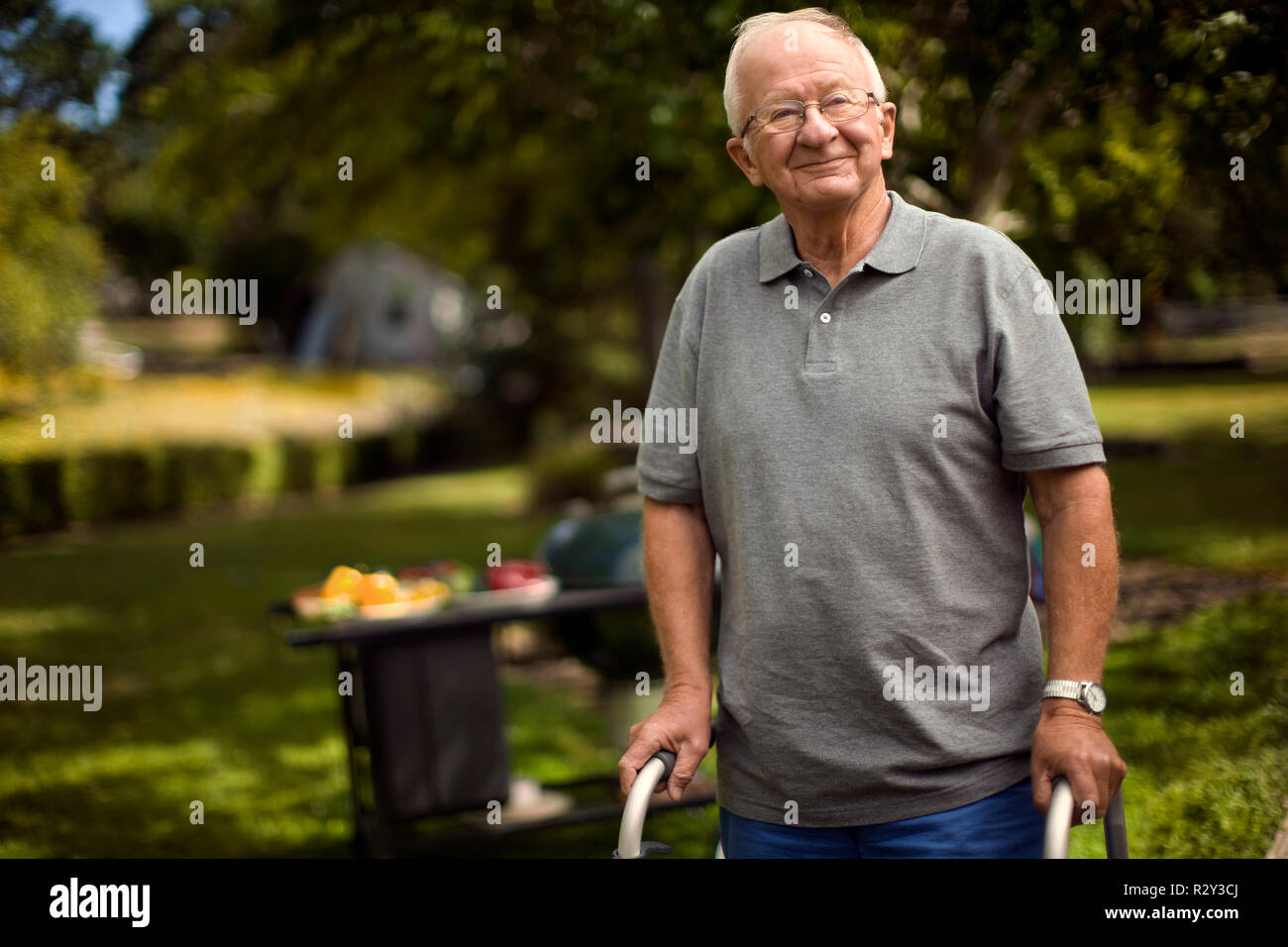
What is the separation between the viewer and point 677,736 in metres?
2.13

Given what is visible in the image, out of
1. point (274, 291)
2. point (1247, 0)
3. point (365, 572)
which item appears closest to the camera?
point (1247, 0)

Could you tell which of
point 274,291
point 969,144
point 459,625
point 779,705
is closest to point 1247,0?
point 969,144

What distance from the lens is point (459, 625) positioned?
4711mm

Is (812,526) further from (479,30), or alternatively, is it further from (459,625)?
(479,30)

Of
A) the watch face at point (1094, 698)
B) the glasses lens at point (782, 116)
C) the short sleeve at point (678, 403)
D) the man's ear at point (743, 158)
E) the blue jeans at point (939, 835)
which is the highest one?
the glasses lens at point (782, 116)

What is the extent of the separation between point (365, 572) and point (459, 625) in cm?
67

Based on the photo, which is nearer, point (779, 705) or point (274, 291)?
point (779, 705)

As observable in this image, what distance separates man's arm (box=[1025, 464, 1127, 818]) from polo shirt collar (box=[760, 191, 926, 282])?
0.42 meters

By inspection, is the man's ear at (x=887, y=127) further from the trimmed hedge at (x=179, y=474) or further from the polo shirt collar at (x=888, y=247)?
the trimmed hedge at (x=179, y=474)

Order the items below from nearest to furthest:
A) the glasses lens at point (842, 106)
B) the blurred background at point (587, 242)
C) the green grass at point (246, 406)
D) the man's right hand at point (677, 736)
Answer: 1. the glasses lens at point (842, 106)
2. the man's right hand at point (677, 736)
3. the blurred background at point (587, 242)
4. the green grass at point (246, 406)

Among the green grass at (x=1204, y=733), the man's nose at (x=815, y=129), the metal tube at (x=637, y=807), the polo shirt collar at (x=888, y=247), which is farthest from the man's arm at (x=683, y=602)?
the green grass at (x=1204, y=733)

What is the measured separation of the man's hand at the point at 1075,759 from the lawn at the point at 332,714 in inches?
77.5

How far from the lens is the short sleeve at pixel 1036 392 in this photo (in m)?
1.87

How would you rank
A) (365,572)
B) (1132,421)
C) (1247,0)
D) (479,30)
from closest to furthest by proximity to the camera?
(1247,0) < (479,30) < (365,572) < (1132,421)
